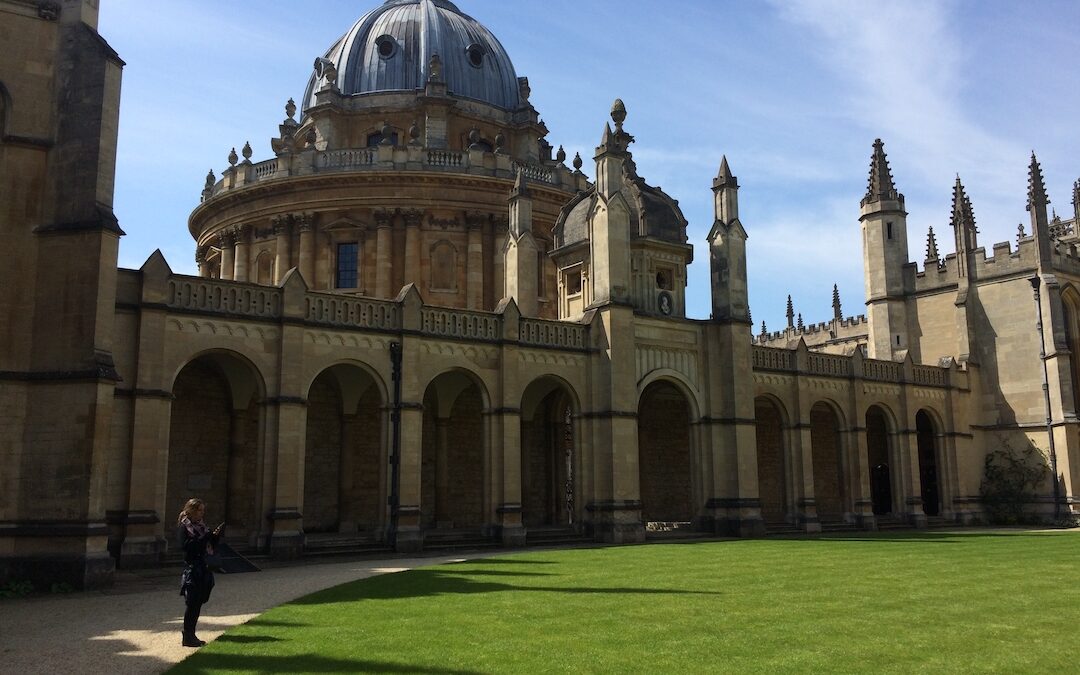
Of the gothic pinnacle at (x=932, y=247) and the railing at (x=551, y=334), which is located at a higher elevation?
the gothic pinnacle at (x=932, y=247)

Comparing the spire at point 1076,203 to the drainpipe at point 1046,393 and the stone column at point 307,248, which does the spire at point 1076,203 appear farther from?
the stone column at point 307,248

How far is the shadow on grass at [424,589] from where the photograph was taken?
1529cm

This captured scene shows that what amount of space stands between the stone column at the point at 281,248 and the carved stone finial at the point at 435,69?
32.8 ft

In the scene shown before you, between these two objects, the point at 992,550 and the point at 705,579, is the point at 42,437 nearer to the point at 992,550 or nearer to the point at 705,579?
the point at 705,579

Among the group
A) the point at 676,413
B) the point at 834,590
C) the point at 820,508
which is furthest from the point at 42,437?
the point at 820,508

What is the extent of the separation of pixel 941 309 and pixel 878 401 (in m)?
8.62

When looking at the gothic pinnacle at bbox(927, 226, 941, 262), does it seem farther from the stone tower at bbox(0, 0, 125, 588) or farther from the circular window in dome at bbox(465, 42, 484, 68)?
the stone tower at bbox(0, 0, 125, 588)

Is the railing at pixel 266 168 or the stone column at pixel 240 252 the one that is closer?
the railing at pixel 266 168

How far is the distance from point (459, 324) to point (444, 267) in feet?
45.9

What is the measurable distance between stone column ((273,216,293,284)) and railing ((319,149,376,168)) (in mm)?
3221

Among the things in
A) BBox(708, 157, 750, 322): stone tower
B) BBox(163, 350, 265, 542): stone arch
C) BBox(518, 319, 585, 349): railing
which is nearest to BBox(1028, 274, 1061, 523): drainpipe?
BBox(708, 157, 750, 322): stone tower

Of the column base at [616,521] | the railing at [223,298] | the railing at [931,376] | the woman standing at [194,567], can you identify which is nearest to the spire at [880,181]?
the railing at [931,376]

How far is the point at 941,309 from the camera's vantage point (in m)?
47.5

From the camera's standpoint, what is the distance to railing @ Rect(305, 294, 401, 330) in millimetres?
26641
